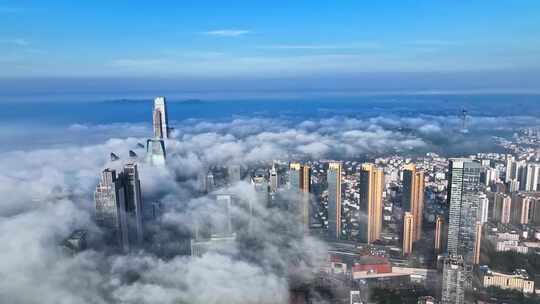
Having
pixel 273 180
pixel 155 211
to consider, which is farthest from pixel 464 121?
pixel 155 211

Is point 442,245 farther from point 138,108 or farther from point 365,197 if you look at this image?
point 138,108

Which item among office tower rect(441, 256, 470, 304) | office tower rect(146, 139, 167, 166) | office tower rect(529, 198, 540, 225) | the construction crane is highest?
the construction crane

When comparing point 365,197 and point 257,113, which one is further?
point 257,113

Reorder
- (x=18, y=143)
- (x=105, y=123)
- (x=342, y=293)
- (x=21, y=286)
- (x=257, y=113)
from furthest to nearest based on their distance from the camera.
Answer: (x=257, y=113)
(x=105, y=123)
(x=342, y=293)
(x=18, y=143)
(x=21, y=286)

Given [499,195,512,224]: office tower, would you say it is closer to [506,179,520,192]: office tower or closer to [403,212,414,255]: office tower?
[506,179,520,192]: office tower

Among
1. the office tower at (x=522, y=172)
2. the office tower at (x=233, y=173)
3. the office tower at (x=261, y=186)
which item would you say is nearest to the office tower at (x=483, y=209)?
the office tower at (x=522, y=172)

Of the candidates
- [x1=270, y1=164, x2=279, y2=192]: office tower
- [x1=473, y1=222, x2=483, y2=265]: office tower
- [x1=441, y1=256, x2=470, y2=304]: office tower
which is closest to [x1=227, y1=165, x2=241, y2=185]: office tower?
[x1=270, y1=164, x2=279, y2=192]: office tower

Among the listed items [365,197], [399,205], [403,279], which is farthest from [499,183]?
[403,279]
